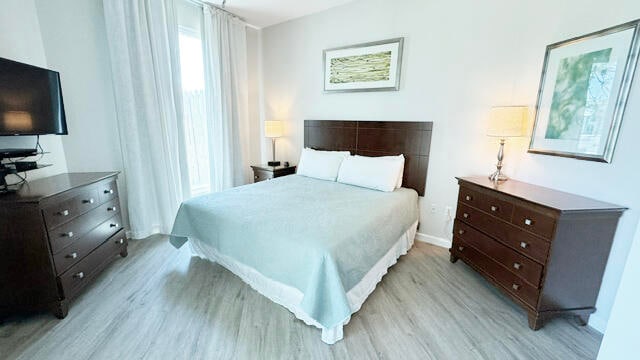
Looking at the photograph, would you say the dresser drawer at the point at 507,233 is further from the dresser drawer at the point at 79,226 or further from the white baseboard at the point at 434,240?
the dresser drawer at the point at 79,226

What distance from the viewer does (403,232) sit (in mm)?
2488

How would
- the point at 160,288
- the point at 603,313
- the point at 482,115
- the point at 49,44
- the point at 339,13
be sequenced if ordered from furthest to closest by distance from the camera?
the point at 339,13, the point at 482,115, the point at 49,44, the point at 160,288, the point at 603,313

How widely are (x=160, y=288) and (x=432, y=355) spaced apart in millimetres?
2051

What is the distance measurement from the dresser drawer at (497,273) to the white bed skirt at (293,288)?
530 mm

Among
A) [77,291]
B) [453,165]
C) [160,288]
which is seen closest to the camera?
[77,291]

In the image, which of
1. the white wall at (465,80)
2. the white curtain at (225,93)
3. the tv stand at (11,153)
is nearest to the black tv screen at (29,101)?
the tv stand at (11,153)

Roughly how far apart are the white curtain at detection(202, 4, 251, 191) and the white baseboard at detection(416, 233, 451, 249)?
104 inches

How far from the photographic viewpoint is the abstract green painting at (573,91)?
171 cm

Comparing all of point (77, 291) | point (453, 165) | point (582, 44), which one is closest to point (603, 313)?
point (453, 165)

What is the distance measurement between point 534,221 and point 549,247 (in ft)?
0.58

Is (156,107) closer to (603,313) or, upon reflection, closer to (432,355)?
(432,355)

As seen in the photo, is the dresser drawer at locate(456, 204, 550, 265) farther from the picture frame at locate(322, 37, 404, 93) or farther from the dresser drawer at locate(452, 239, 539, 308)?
the picture frame at locate(322, 37, 404, 93)

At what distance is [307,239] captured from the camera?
1599 mm

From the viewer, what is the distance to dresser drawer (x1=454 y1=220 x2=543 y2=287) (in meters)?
1.70
